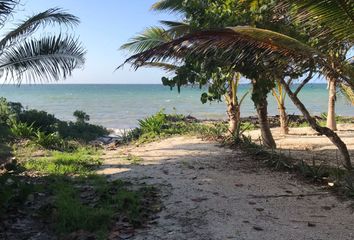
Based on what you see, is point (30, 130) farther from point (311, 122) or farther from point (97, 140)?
point (311, 122)

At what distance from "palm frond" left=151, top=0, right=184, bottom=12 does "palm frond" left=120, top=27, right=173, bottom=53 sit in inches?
23.1

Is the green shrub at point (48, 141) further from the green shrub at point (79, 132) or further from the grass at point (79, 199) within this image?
the grass at point (79, 199)

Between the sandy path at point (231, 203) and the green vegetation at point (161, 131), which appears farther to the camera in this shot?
the green vegetation at point (161, 131)

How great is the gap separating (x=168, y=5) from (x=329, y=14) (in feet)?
22.7

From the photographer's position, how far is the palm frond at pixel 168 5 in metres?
10.4

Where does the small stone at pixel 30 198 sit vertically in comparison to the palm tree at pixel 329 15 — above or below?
below

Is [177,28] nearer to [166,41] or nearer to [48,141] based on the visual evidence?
[166,41]

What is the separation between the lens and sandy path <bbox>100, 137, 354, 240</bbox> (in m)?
4.06

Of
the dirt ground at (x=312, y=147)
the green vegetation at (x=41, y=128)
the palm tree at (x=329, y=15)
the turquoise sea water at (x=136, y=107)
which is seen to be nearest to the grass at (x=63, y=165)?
the green vegetation at (x=41, y=128)

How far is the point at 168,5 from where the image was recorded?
10664 millimetres

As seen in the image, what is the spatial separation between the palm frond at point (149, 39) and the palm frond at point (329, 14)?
605 centimetres

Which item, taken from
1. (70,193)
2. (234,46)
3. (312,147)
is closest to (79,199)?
(70,193)

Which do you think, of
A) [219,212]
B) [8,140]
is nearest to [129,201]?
[219,212]

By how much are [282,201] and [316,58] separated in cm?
171
